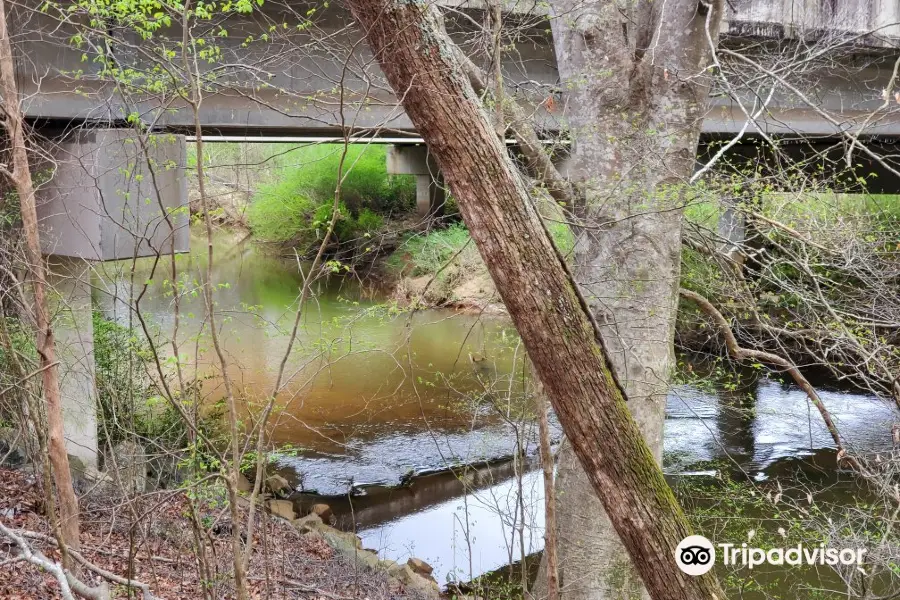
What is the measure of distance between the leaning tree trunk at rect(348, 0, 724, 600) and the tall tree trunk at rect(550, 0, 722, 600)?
252 cm

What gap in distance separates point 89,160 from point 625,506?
20.6 ft

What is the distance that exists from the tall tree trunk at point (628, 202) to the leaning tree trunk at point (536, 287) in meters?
2.52

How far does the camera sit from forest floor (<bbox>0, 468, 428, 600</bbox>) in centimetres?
556

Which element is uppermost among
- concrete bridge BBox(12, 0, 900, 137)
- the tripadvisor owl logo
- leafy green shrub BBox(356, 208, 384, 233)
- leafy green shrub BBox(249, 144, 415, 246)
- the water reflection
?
concrete bridge BBox(12, 0, 900, 137)

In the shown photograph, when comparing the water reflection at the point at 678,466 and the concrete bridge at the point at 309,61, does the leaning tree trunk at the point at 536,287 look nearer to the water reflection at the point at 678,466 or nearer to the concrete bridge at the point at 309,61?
the concrete bridge at the point at 309,61

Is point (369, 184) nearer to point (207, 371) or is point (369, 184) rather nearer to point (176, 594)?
point (207, 371)

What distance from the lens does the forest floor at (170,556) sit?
5.56m

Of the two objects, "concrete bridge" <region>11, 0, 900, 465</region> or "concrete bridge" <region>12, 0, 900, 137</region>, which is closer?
"concrete bridge" <region>12, 0, 900, 137</region>

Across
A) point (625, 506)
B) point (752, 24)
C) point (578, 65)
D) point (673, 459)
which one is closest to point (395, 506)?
point (673, 459)

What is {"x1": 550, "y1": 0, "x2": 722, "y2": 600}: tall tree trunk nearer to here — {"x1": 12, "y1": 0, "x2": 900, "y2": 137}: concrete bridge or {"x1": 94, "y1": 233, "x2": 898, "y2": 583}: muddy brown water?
{"x1": 12, "y1": 0, "x2": 900, "y2": 137}: concrete bridge

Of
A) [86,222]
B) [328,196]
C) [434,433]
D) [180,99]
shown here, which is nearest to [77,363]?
[86,222]

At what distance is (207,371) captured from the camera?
11188 mm

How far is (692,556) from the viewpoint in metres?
3.33

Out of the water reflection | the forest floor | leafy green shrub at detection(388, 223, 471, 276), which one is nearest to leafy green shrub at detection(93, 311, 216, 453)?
the forest floor
